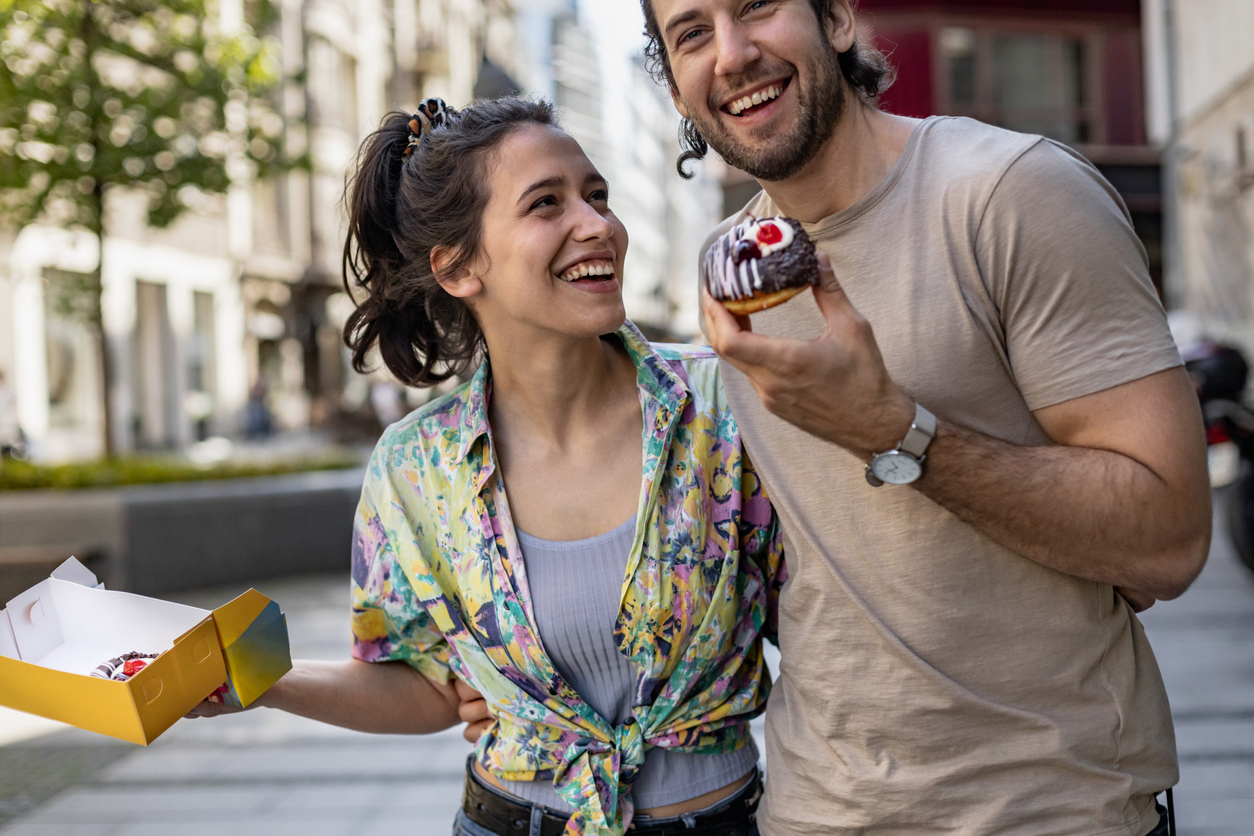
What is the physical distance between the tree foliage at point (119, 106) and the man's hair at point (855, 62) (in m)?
7.99

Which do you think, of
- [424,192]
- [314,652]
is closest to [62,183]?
[314,652]

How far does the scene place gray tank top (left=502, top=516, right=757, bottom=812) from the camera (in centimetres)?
198

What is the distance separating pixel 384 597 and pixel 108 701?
27.9 inches

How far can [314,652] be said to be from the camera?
21.2 ft

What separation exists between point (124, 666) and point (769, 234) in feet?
3.71

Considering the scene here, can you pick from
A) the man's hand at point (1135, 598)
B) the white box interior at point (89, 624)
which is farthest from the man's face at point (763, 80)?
the white box interior at point (89, 624)

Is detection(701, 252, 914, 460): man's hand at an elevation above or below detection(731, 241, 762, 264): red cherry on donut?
below

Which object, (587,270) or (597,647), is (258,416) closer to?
(587,270)

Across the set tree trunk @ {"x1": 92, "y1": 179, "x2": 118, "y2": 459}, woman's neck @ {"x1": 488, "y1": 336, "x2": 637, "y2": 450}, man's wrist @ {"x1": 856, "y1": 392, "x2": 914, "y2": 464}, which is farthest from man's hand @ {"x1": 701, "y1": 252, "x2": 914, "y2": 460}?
tree trunk @ {"x1": 92, "y1": 179, "x2": 118, "y2": 459}

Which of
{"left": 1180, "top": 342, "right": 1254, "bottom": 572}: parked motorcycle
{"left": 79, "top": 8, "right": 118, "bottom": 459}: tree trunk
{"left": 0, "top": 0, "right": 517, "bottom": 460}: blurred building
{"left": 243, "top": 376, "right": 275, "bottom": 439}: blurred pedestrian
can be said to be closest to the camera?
{"left": 1180, "top": 342, "right": 1254, "bottom": 572}: parked motorcycle

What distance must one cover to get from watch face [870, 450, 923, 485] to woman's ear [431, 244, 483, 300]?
1059mm

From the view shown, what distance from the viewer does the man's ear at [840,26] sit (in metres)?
1.81

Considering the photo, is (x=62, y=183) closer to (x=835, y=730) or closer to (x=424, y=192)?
(x=424, y=192)

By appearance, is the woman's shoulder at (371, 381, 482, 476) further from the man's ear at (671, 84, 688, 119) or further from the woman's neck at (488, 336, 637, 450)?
the man's ear at (671, 84, 688, 119)
